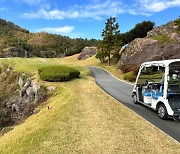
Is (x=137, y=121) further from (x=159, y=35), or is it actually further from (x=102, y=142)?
(x=159, y=35)

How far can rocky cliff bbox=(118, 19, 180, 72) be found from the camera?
30312mm

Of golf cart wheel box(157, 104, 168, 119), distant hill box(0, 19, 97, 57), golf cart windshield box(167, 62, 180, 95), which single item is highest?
distant hill box(0, 19, 97, 57)

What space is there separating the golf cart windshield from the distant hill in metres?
49.7

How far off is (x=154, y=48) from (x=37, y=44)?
6009cm

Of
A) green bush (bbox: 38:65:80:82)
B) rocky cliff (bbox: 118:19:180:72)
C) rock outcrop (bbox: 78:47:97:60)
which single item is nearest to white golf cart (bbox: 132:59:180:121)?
green bush (bbox: 38:65:80:82)

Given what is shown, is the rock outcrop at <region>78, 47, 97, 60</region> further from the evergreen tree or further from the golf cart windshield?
the golf cart windshield

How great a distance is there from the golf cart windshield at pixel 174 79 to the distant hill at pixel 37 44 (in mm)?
49687

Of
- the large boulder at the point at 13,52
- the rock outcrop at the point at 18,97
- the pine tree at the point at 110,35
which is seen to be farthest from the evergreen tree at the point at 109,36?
the large boulder at the point at 13,52

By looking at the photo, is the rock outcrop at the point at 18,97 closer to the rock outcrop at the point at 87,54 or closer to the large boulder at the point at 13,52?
the large boulder at the point at 13,52

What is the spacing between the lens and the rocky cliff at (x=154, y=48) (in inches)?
1193

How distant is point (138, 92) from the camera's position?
14.5 meters

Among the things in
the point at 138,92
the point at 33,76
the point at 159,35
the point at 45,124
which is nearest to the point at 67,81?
the point at 33,76

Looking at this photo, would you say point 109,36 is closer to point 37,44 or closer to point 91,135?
point 91,135

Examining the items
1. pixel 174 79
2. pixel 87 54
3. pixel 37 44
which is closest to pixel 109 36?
pixel 87 54
